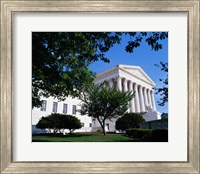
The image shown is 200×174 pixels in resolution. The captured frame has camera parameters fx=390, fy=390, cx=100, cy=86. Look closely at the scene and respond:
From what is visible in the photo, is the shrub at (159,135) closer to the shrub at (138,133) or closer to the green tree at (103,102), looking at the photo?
the shrub at (138,133)

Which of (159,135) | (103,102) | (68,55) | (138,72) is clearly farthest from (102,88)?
(159,135)

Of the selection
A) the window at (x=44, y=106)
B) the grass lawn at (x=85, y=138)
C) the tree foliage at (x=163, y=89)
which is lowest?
the grass lawn at (x=85, y=138)

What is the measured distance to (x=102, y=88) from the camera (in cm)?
544

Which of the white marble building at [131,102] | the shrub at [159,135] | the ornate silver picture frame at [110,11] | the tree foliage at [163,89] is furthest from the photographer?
the white marble building at [131,102]

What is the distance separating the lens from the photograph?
517cm

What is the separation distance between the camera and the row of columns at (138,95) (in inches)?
210

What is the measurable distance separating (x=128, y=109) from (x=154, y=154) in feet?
2.41

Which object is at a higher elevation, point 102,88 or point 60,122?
point 102,88

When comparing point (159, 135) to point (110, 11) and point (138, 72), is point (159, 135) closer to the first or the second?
point (138, 72)

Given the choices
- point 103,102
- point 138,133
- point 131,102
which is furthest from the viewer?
point 103,102

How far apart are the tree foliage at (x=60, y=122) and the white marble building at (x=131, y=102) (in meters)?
0.06

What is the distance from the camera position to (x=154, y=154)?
16.5 ft

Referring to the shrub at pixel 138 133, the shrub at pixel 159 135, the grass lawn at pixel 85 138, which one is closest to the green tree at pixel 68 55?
the grass lawn at pixel 85 138

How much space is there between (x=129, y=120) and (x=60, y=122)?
0.94 m
